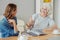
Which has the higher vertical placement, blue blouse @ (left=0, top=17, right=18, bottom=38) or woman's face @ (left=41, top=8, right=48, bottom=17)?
woman's face @ (left=41, top=8, right=48, bottom=17)

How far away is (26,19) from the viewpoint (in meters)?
2.12

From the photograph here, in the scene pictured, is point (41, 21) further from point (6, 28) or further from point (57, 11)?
point (6, 28)

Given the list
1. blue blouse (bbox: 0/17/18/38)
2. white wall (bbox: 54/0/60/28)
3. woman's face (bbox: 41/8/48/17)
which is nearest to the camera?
blue blouse (bbox: 0/17/18/38)

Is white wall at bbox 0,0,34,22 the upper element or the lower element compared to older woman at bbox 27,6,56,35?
upper

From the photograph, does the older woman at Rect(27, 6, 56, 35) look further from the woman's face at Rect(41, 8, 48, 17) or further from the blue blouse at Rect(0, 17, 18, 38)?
the blue blouse at Rect(0, 17, 18, 38)

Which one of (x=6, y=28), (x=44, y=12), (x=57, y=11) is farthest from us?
(x=57, y=11)

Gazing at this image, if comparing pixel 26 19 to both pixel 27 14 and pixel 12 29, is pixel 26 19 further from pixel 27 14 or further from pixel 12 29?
pixel 12 29

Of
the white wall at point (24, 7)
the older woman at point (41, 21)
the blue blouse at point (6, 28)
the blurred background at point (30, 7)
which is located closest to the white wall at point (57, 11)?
the blurred background at point (30, 7)

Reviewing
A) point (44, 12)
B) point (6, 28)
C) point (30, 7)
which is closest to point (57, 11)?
point (44, 12)

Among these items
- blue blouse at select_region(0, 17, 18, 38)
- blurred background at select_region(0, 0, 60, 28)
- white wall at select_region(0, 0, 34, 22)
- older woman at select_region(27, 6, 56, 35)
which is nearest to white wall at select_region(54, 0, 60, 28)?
blurred background at select_region(0, 0, 60, 28)

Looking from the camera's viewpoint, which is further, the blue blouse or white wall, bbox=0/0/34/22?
white wall, bbox=0/0/34/22

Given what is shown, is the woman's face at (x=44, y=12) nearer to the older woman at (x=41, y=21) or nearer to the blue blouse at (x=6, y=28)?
the older woman at (x=41, y=21)

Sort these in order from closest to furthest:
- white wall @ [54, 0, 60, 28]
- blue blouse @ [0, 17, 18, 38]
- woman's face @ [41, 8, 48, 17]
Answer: blue blouse @ [0, 17, 18, 38] → woman's face @ [41, 8, 48, 17] → white wall @ [54, 0, 60, 28]

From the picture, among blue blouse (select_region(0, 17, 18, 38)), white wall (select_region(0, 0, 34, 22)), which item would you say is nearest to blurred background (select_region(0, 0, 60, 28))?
white wall (select_region(0, 0, 34, 22))
